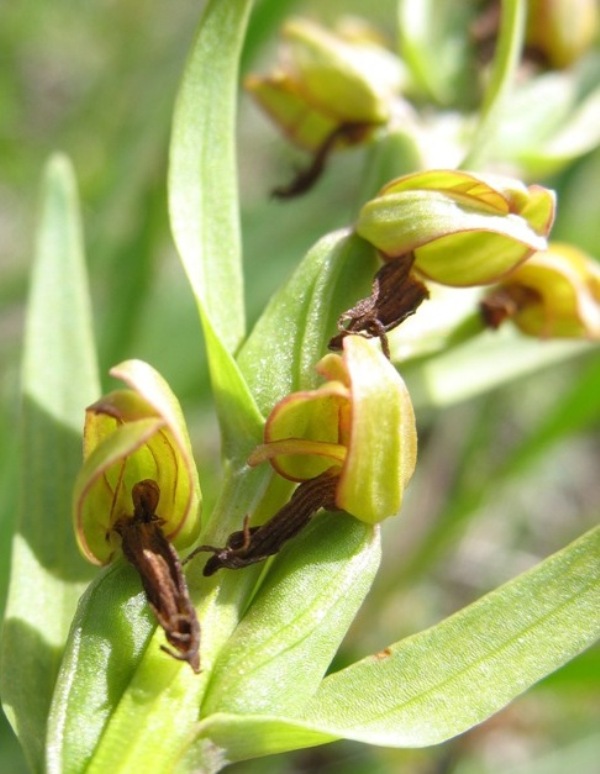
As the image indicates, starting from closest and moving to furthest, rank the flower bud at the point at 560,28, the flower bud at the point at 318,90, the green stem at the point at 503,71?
the green stem at the point at 503,71, the flower bud at the point at 318,90, the flower bud at the point at 560,28

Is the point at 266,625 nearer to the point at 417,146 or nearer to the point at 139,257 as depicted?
the point at 417,146

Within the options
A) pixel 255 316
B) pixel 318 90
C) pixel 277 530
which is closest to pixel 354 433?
pixel 277 530

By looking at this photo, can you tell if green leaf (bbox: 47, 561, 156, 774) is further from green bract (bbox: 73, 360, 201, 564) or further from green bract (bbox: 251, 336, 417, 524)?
green bract (bbox: 251, 336, 417, 524)

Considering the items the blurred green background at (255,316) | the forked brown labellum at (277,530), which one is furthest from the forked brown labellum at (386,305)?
the blurred green background at (255,316)

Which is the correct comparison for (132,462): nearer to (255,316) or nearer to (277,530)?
(277,530)

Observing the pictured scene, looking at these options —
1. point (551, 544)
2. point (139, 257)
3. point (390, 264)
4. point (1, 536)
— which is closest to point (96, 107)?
point (139, 257)

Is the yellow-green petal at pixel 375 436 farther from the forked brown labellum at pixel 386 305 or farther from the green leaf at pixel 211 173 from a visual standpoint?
the green leaf at pixel 211 173
